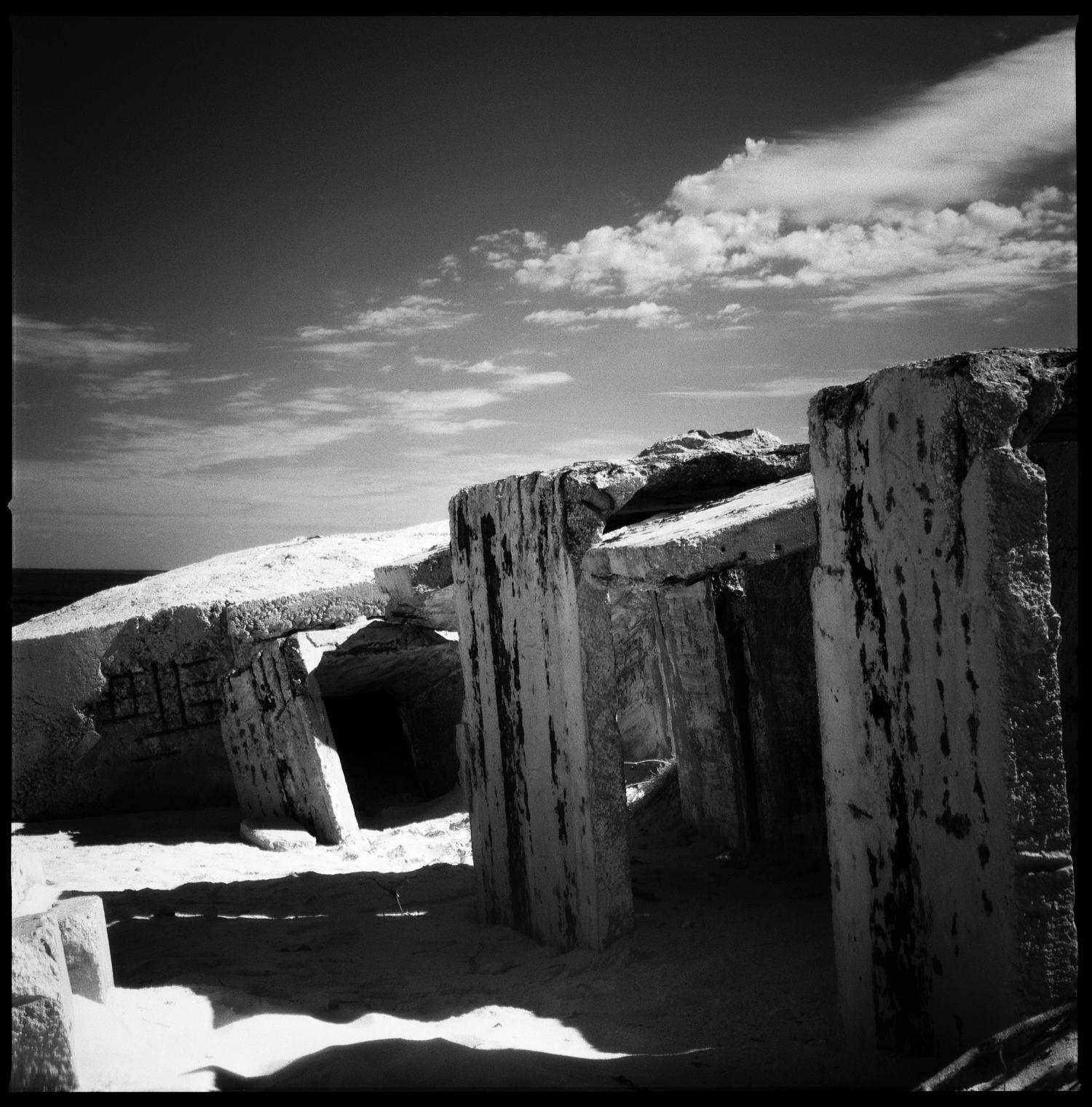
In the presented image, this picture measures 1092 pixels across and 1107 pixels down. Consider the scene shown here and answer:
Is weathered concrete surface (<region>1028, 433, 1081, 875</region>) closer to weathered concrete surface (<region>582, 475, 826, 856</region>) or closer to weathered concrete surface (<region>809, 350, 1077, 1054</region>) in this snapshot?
weathered concrete surface (<region>809, 350, 1077, 1054</region>)

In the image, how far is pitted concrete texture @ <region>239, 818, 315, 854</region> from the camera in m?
6.01

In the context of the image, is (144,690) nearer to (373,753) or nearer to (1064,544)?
(373,753)

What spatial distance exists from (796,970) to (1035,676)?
1718 mm

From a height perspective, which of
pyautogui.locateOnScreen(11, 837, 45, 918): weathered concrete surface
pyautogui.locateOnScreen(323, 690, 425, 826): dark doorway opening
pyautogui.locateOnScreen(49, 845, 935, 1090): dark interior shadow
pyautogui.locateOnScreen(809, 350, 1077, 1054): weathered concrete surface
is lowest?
pyautogui.locateOnScreen(49, 845, 935, 1090): dark interior shadow

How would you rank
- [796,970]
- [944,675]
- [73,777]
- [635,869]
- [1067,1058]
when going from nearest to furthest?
[1067,1058] < [944,675] < [796,970] < [635,869] < [73,777]

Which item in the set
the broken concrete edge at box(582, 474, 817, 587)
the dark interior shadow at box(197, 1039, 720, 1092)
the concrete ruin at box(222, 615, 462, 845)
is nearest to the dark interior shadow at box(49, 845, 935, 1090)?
the dark interior shadow at box(197, 1039, 720, 1092)

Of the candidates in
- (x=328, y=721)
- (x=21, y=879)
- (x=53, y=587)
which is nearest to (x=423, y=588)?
(x=328, y=721)

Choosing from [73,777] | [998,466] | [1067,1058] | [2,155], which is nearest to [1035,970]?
[1067,1058]

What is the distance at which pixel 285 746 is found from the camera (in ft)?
20.6

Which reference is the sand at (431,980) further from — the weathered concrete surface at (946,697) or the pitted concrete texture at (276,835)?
the weathered concrete surface at (946,697)

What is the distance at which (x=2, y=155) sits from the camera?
2018 mm

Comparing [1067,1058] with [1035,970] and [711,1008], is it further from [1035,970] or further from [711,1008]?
[711,1008]

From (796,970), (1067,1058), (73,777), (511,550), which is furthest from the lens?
(73,777)

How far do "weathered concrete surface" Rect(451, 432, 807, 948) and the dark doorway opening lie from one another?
2602 millimetres
